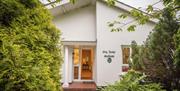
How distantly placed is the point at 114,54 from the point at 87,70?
5.41 metres

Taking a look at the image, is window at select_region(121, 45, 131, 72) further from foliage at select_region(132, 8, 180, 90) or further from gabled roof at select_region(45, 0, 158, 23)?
foliage at select_region(132, 8, 180, 90)

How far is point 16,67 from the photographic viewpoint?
12.5 ft

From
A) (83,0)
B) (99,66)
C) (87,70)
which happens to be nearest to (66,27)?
(83,0)

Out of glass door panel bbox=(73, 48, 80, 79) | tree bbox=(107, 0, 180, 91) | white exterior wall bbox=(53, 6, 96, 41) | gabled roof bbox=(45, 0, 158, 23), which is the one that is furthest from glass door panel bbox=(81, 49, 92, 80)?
tree bbox=(107, 0, 180, 91)

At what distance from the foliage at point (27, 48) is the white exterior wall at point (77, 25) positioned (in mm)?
12664

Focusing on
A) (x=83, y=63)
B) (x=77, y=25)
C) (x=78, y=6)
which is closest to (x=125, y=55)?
(x=77, y=25)

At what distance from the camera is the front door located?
20938mm

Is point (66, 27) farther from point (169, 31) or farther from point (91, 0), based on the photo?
point (169, 31)

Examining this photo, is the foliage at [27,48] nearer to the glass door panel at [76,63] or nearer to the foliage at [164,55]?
the foliage at [164,55]

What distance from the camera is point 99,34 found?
17.7 meters

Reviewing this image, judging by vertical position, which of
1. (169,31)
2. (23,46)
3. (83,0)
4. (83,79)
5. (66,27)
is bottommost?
(83,79)

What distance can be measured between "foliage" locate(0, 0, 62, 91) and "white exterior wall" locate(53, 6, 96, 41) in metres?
12.7

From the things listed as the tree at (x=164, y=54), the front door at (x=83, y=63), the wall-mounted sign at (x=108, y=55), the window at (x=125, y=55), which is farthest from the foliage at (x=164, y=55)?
the front door at (x=83, y=63)

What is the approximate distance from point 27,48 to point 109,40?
44.4 ft
